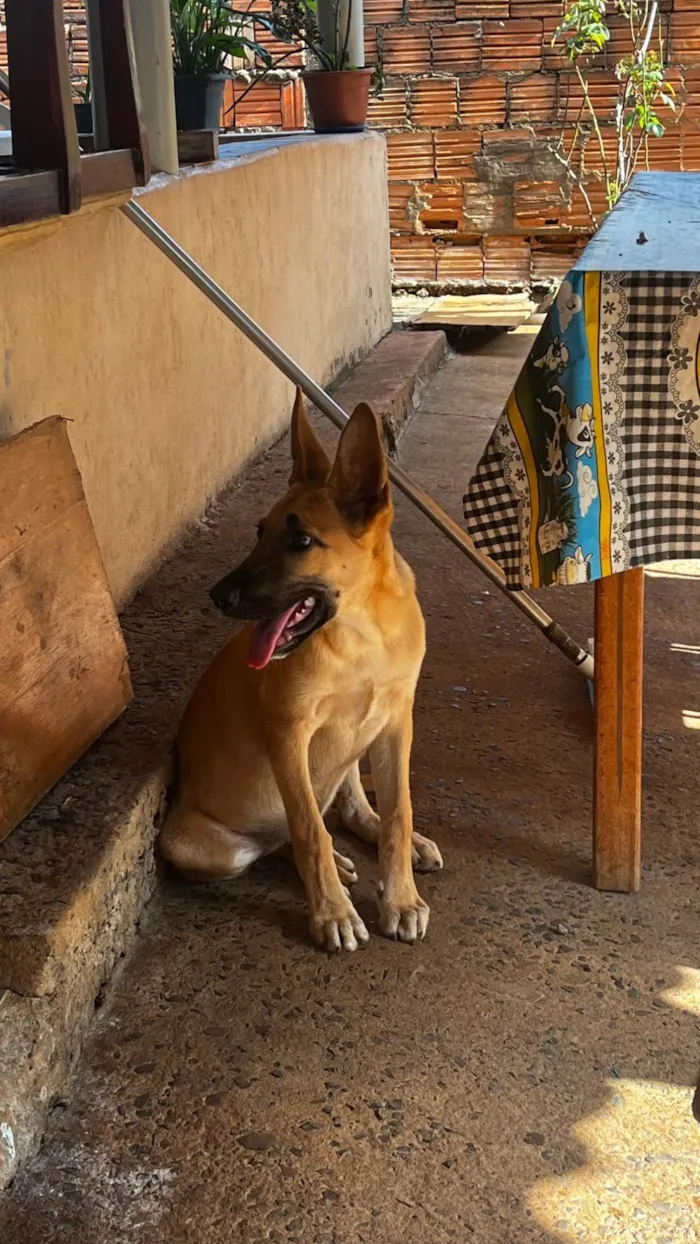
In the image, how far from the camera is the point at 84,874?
2.27 meters

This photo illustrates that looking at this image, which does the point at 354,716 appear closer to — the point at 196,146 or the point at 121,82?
the point at 121,82

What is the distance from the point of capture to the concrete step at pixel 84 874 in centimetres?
202

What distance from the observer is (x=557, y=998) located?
237cm

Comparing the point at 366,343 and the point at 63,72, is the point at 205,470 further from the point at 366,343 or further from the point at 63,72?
the point at 366,343

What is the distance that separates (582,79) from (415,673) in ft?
26.4

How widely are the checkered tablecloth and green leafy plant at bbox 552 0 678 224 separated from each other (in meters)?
7.01

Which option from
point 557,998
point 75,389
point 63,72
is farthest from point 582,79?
point 557,998

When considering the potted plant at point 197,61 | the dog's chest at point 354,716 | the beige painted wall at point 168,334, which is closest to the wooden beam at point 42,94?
the beige painted wall at point 168,334

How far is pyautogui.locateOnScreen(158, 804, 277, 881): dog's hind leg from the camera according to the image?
8.73 ft

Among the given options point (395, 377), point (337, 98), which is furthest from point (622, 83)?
point (395, 377)

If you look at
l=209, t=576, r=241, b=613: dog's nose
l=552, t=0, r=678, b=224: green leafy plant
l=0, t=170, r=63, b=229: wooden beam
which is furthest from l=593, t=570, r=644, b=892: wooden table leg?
l=552, t=0, r=678, b=224: green leafy plant

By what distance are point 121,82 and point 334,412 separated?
995 mm

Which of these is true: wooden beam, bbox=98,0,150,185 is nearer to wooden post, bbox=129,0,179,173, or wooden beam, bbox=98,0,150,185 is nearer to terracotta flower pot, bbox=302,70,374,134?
wooden post, bbox=129,0,179,173

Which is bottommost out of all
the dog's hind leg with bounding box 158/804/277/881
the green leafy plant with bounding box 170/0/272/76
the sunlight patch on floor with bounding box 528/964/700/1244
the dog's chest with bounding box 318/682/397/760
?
the sunlight patch on floor with bounding box 528/964/700/1244
